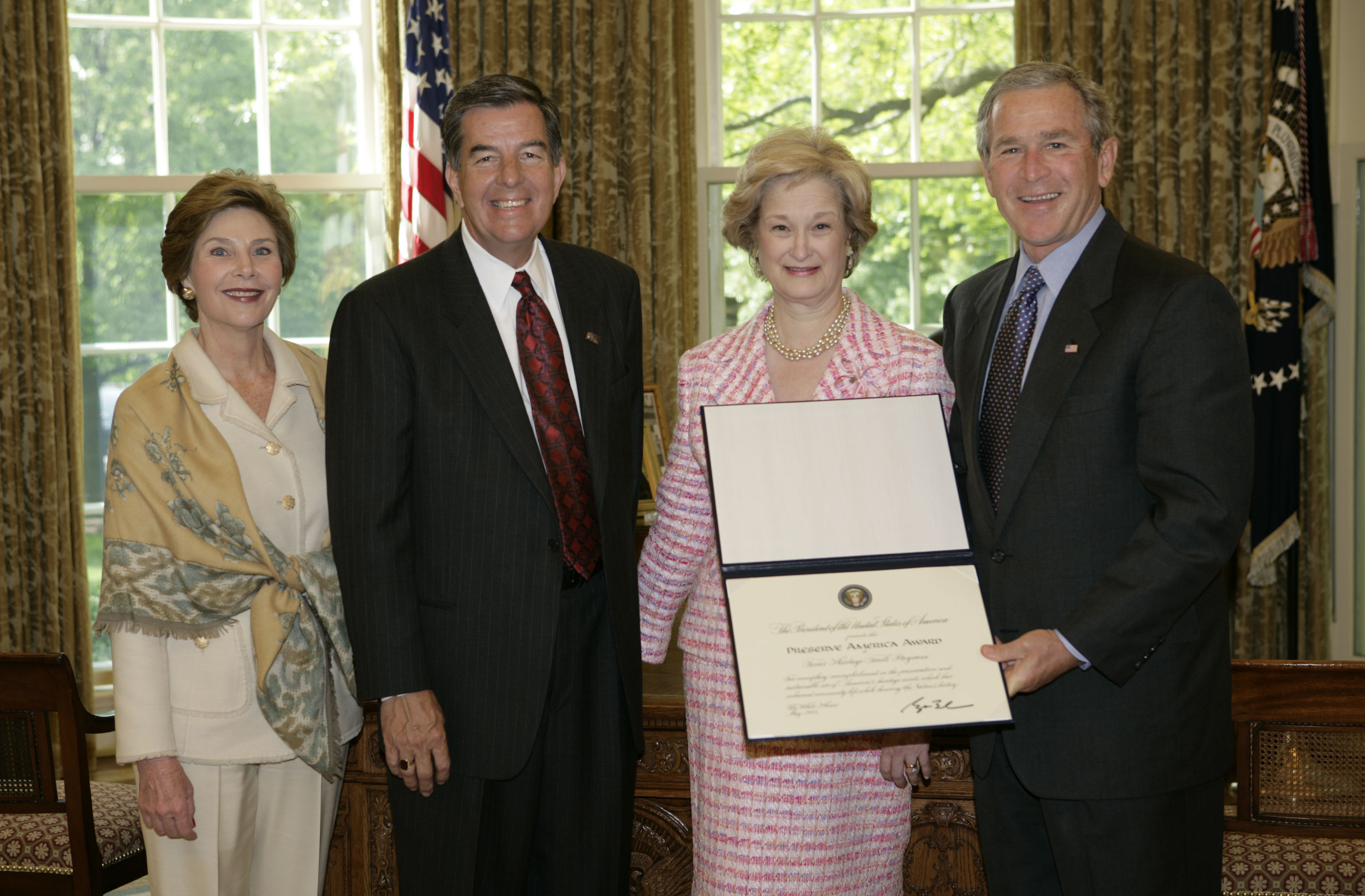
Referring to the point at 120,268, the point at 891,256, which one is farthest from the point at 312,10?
Answer: the point at 891,256

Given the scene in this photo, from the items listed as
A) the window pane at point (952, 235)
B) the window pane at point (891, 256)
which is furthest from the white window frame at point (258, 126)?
the window pane at point (952, 235)

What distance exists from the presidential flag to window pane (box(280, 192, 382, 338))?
3.86 m

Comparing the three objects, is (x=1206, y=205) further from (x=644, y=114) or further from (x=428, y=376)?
(x=428, y=376)

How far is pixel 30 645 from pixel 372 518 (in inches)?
156

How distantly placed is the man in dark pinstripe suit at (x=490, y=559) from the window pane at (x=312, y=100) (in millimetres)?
3611

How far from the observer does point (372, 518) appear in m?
1.76

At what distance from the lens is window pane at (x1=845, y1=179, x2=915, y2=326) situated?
16.8ft

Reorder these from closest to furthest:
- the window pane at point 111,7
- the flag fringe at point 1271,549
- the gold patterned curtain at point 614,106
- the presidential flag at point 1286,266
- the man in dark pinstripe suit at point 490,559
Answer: the man in dark pinstripe suit at point 490,559, the presidential flag at point 1286,266, the flag fringe at point 1271,549, the gold patterned curtain at point 614,106, the window pane at point 111,7

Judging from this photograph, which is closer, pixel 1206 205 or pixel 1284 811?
pixel 1284 811

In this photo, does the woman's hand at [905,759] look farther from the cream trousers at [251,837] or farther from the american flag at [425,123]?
the american flag at [425,123]

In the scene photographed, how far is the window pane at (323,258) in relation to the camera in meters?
5.21

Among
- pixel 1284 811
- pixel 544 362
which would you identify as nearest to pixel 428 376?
pixel 544 362

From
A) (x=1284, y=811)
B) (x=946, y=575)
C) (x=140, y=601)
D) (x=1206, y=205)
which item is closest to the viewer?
(x=946, y=575)
